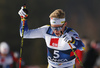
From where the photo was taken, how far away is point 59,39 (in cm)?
467

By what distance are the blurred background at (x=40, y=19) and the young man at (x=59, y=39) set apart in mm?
6405

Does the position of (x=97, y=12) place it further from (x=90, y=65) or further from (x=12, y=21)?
(x=90, y=65)

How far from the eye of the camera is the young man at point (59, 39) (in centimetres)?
455

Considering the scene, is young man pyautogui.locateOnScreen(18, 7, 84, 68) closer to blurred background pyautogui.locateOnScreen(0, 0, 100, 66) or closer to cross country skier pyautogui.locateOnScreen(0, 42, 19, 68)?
cross country skier pyautogui.locateOnScreen(0, 42, 19, 68)

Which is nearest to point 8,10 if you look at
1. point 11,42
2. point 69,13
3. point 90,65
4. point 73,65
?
point 11,42

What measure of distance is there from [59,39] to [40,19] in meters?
7.01

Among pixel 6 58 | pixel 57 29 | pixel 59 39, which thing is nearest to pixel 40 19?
pixel 6 58

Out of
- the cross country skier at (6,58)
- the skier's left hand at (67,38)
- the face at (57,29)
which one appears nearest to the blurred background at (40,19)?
the cross country skier at (6,58)

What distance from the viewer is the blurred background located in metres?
11.4

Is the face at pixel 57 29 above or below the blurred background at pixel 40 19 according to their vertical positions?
above

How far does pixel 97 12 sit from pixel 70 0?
53.7 inches

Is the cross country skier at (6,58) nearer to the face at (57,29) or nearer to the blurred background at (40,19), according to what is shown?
the blurred background at (40,19)

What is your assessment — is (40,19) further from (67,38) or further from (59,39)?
(67,38)

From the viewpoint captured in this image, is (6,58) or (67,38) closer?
(67,38)
